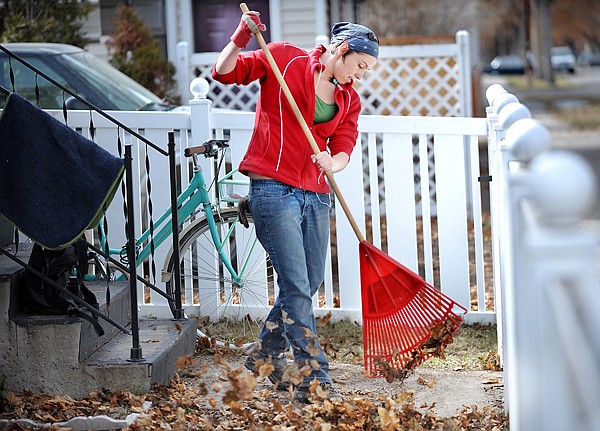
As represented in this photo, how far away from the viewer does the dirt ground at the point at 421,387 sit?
4691 millimetres

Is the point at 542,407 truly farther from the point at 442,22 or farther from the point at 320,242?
the point at 442,22

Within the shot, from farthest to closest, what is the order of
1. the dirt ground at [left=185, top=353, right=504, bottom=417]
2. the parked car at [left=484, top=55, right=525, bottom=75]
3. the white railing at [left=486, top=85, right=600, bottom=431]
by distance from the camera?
the parked car at [left=484, top=55, right=525, bottom=75], the dirt ground at [left=185, top=353, right=504, bottom=417], the white railing at [left=486, top=85, right=600, bottom=431]

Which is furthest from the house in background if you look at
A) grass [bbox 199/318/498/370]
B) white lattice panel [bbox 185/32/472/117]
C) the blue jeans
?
the blue jeans

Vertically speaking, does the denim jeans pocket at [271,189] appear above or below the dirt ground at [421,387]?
above

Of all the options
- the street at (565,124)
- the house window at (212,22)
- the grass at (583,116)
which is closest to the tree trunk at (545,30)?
the street at (565,124)

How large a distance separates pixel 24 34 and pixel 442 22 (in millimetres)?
33277

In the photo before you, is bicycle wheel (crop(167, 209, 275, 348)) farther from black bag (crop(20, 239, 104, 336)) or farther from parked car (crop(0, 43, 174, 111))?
parked car (crop(0, 43, 174, 111))

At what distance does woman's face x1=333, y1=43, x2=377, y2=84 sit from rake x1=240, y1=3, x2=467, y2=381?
75 centimetres

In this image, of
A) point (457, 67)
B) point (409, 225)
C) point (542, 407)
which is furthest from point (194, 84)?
point (457, 67)

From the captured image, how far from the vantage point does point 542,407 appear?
1975 millimetres

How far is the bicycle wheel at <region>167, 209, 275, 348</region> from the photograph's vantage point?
19.6 ft

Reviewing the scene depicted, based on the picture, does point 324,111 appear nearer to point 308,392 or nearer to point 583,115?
point 308,392

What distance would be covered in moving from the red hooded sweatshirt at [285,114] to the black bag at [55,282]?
91cm

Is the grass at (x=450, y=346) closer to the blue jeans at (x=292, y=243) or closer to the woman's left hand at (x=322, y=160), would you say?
the blue jeans at (x=292, y=243)
